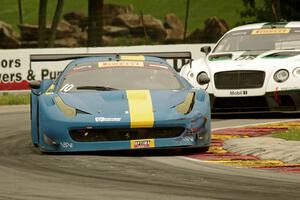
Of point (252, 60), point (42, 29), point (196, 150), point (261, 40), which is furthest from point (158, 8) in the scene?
point (196, 150)

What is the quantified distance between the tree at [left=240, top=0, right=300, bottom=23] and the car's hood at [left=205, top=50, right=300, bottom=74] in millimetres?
14912

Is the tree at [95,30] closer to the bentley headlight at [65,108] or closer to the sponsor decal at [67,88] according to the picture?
the sponsor decal at [67,88]

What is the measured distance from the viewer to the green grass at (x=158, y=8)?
60.9m

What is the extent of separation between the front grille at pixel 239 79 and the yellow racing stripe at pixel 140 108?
4401 mm

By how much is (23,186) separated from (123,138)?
267 cm

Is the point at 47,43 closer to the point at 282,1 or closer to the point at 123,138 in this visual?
the point at 282,1

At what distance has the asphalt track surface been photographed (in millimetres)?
8492

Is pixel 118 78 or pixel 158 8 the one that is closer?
pixel 118 78

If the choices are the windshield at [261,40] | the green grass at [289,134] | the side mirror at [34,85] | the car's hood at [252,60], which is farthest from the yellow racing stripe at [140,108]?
the windshield at [261,40]

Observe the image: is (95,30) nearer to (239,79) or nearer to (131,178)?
(239,79)

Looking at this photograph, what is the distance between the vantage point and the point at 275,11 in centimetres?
3331

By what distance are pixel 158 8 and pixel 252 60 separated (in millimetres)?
57326

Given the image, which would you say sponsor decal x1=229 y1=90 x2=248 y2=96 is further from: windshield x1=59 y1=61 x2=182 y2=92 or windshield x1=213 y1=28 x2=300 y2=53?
windshield x1=59 y1=61 x2=182 y2=92

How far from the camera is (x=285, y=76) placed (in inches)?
646
